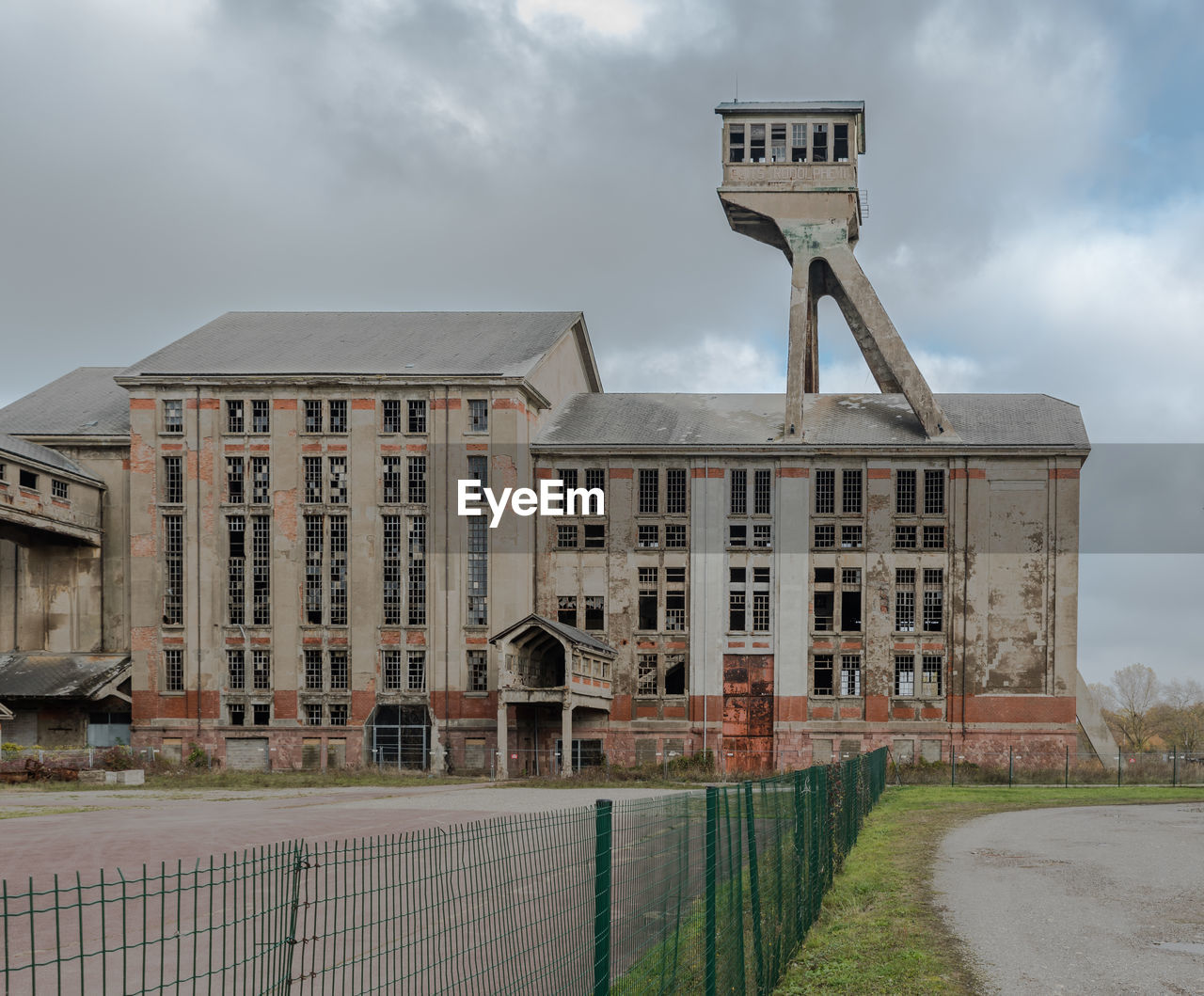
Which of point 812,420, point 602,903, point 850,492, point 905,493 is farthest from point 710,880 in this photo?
point 812,420

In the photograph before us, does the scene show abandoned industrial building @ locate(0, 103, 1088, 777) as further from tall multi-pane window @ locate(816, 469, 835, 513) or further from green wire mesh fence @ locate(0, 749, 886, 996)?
green wire mesh fence @ locate(0, 749, 886, 996)

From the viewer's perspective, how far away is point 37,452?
58.5m

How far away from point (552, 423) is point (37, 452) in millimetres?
22213

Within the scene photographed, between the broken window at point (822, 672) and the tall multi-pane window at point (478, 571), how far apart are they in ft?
45.6

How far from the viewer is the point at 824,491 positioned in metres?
57.8

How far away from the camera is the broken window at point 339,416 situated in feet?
189

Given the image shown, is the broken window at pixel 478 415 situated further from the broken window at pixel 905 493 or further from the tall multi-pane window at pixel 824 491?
the broken window at pixel 905 493

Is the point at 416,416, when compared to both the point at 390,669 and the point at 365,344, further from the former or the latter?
the point at 390,669

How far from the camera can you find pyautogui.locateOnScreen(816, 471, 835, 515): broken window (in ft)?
190

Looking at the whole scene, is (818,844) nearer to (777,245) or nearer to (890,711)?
(890,711)

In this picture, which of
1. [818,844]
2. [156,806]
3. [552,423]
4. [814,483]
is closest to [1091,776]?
[814,483]

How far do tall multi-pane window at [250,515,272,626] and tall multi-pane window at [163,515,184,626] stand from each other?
3036mm

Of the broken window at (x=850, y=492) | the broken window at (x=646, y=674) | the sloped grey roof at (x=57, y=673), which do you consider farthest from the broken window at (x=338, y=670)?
the broken window at (x=850, y=492)

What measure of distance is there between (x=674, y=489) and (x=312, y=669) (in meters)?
17.1
